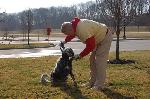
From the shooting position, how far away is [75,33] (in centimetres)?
895

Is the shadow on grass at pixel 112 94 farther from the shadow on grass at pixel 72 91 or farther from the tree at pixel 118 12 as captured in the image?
the tree at pixel 118 12

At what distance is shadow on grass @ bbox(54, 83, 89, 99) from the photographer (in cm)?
868

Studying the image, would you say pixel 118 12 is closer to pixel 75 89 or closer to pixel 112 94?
pixel 75 89

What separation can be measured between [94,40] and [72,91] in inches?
54.3

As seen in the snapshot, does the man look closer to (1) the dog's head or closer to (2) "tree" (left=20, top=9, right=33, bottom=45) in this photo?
(1) the dog's head

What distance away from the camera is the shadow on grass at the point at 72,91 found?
868 centimetres

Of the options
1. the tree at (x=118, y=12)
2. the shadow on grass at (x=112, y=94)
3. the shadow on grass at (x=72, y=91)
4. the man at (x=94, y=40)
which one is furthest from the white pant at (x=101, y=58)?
the tree at (x=118, y=12)

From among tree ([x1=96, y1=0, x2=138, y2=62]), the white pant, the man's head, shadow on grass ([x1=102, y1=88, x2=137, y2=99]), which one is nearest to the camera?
shadow on grass ([x1=102, y1=88, x2=137, y2=99])

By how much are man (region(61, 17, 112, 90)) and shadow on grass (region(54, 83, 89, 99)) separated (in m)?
0.42

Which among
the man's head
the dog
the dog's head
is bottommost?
→ the dog

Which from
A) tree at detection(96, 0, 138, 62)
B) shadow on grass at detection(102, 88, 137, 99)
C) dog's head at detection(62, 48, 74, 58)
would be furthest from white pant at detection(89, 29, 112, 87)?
tree at detection(96, 0, 138, 62)

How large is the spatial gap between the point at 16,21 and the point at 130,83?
153 m

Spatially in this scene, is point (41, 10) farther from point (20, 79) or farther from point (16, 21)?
point (20, 79)

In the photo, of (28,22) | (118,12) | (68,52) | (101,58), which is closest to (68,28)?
(68,52)
